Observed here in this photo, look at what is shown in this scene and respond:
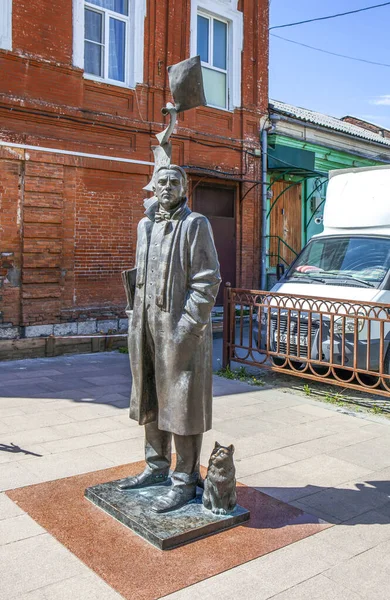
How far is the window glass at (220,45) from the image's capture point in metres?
14.0

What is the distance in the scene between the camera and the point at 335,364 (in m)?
7.44

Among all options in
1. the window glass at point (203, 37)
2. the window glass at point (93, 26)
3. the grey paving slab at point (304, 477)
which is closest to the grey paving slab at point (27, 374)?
the grey paving slab at point (304, 477)

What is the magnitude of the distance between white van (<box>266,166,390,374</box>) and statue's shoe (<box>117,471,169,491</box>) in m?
3.76

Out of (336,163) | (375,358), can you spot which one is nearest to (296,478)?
(375,358)

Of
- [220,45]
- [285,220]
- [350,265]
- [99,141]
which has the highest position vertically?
[220,45]

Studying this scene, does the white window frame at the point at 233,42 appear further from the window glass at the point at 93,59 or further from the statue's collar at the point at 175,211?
the statue's collar at the point at 175,211

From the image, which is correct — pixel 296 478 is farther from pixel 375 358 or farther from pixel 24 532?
pixel 375 358

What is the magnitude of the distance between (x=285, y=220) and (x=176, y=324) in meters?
12.6

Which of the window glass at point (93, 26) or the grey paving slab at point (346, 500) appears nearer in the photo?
the grey paving slab at point (346, 500)

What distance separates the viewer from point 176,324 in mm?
3811

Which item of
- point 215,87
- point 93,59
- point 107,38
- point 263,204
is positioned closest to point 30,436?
point 93,59

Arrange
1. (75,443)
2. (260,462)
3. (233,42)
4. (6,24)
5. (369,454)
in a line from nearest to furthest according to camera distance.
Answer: (260,462) < (369,454) < (75,443) < (6,24) < (233,42)

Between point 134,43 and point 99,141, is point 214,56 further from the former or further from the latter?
point 99,141

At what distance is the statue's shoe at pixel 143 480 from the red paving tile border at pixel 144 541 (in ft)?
0.87
